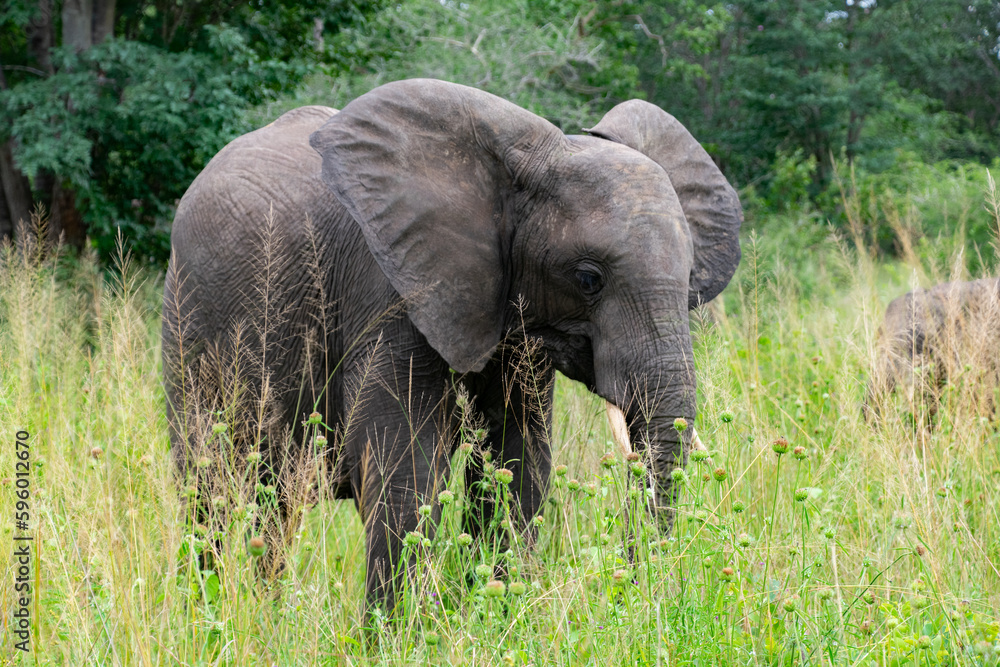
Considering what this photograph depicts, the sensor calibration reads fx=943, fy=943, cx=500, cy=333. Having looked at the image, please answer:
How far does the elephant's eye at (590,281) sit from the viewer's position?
336 cm

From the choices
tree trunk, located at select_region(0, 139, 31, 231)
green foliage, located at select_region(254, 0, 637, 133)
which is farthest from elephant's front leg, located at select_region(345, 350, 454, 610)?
green foliage, located at select_region(254, 0, 637, 133)

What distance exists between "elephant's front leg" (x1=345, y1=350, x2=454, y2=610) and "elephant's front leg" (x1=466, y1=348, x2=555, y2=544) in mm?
243

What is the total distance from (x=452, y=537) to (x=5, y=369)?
2428 mm

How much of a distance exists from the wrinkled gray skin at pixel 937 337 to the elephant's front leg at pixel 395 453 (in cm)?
218

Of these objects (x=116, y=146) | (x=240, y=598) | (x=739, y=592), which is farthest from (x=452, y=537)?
(x=116, y=146)

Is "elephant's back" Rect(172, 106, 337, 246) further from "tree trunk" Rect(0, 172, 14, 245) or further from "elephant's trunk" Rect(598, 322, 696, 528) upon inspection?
"tree trunk" Rect(0, 172, 14, 245)

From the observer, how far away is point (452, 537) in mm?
3129

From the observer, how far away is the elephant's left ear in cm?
393

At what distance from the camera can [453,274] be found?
135 inches

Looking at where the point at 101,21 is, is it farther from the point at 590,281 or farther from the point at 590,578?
the point at 590,578

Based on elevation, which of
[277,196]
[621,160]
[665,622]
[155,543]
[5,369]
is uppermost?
[621,160]

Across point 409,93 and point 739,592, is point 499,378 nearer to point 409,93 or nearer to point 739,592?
point 409,93

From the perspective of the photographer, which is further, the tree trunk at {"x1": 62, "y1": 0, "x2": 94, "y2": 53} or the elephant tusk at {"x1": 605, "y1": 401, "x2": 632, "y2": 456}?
the tree trunk at {"x1": 62, "y1": 0, "x2": 94, "y2": 53}

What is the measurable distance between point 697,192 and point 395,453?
169cm
